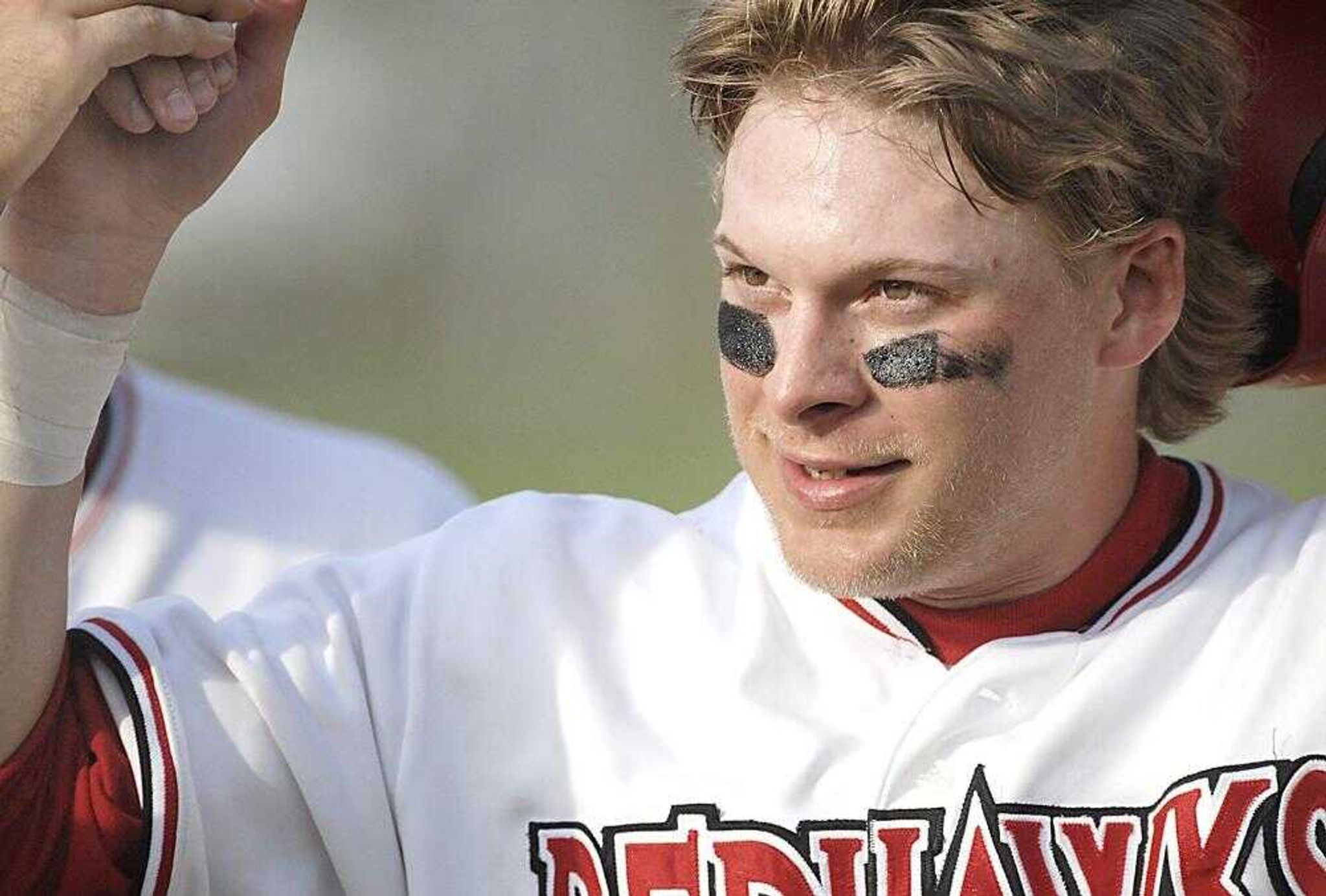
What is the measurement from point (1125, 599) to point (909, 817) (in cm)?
31

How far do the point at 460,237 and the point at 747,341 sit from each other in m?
6.77

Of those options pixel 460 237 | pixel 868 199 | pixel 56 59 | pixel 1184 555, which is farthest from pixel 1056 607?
pixel 460 237

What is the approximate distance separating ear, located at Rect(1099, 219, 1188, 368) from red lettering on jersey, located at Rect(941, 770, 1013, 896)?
0.43m

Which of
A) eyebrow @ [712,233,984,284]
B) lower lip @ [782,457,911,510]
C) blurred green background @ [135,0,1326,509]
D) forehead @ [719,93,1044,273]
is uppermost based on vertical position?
blurred green background @ [135,0,1326,509]

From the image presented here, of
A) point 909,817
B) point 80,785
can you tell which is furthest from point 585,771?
point 80,785

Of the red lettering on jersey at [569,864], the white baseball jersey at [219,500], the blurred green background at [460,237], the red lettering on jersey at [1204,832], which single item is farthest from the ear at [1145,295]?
the blurred green background at [460,237]

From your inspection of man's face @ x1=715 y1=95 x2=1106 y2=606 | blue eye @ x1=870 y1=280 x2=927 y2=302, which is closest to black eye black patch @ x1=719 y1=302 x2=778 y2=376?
man's face @ x1=715 y1=95 x2=1106 y2=606

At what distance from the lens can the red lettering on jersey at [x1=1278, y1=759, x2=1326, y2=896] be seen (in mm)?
1734

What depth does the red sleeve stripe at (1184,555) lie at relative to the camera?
6.23 feet

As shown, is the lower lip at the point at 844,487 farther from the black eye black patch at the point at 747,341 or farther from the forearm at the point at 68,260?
the forearm at the point at 68,260

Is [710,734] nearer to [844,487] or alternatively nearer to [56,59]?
[844,487]

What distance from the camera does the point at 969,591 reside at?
190 cm

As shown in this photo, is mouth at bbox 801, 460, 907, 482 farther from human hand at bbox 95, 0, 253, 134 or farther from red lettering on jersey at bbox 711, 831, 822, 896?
human hand at bbox 95, 0, 253, 134

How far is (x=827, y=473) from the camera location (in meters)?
1.75
